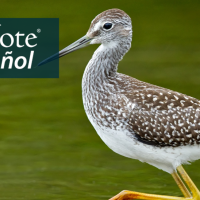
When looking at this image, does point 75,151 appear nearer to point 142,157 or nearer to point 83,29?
point 142,157

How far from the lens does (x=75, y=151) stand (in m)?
15.6

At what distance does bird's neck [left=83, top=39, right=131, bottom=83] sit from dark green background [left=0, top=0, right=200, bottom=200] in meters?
2.88

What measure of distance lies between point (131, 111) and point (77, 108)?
7329 mm

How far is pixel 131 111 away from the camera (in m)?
11.0

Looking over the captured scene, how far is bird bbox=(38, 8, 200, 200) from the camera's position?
432 inches

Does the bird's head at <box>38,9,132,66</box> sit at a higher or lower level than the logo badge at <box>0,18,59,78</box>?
lower

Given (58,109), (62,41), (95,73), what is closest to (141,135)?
(95,73)

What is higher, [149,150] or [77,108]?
[77,108]

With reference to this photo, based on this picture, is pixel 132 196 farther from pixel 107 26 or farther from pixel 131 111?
pixel 107 26

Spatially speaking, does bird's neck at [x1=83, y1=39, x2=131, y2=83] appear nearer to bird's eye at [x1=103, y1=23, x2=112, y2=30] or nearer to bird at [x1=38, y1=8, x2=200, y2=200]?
bird at [x1=38, y1=8, x2=200, y2=200]

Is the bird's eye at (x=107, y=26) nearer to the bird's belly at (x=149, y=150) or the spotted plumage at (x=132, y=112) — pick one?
the spotted plumage at (x=132, y=112)

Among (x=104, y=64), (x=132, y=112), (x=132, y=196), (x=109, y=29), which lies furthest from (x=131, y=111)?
(x=132, y=196)

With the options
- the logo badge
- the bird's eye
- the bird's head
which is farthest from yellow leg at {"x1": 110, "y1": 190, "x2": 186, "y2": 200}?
the logo badge

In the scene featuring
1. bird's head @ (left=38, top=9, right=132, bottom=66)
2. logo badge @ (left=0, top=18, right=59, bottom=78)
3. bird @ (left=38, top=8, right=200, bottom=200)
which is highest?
logo badge @ (left=0, top=18, right=59, bottom=78)
